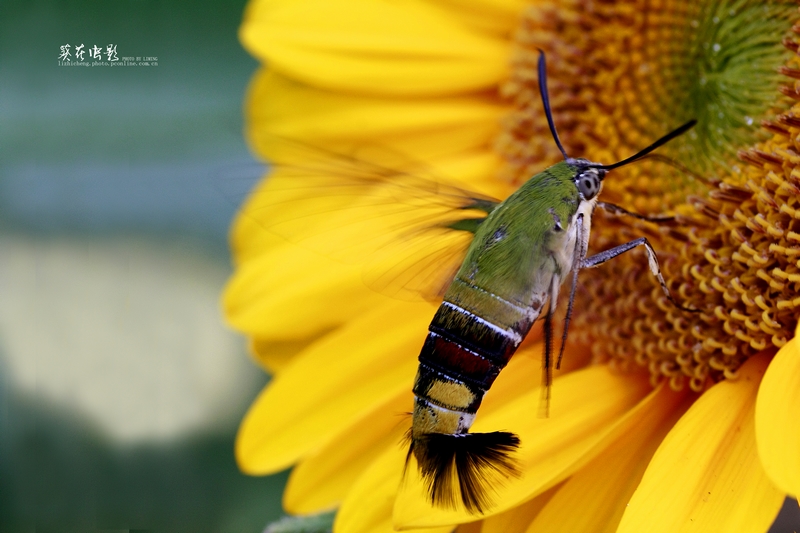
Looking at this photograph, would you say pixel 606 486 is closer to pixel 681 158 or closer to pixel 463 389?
pixel 463 389

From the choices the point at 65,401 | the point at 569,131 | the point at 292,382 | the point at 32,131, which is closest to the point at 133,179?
the point at 32,131

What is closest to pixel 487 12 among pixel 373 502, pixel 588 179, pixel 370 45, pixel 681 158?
pixel 370 45

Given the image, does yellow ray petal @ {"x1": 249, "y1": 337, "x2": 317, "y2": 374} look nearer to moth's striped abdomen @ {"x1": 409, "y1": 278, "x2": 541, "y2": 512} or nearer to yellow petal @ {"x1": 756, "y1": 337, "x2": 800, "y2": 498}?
moth's striped abdomen @ {"x1": 409, "y1": 278, "x2": 541, "y2": 512}

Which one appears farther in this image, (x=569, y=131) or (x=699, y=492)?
(x=569, y=131)

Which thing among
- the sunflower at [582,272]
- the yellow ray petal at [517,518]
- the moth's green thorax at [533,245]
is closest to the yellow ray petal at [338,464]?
the sunflower at [582,272]

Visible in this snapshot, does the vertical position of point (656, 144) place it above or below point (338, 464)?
above

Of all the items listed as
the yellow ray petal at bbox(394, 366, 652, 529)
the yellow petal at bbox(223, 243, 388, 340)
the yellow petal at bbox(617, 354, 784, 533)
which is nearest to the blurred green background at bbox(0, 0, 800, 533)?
the yellow petal at bbox(223, 243, 388, 340)

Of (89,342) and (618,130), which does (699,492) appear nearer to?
(618,130)
